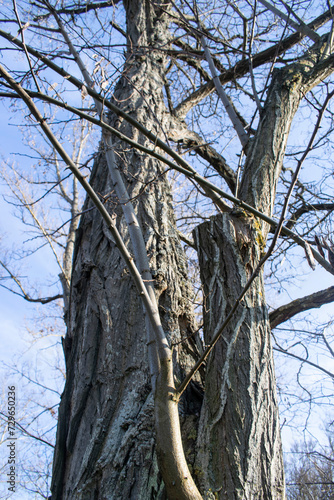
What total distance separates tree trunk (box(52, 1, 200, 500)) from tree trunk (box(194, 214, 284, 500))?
196 millimetres

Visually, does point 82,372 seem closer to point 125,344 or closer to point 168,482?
point 125,344

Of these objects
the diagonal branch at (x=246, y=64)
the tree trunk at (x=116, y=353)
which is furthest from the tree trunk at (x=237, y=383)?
the diagonal branch at (x=246, y=64)

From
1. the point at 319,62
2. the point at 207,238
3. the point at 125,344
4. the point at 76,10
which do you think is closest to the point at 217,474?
the point at 125,344

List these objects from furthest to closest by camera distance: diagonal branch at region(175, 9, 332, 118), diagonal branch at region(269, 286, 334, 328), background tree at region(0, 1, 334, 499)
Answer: diagonal branch at region(175, 9, 332, 118), diagonal branch at region(269, 286, 334, 328), background tree at region(0, 1, 334, 499)

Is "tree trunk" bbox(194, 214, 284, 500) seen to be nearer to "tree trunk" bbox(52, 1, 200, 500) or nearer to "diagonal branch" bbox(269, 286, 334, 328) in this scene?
"tree trunk" bbox(52, 1, 200, 500)

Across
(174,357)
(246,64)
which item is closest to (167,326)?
(174,357)

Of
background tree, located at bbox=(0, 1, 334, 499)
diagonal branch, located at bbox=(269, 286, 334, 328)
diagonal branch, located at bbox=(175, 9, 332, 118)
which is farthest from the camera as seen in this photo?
diagonal branch, located at bbox=(175, 9, 332, 118)

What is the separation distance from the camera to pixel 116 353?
191cm

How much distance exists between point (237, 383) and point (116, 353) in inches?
24.3

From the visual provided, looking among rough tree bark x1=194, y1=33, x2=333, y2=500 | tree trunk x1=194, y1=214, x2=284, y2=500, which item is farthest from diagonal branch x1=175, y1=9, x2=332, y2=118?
tree trunk x1=194, y1=214, x2=284, y2=500

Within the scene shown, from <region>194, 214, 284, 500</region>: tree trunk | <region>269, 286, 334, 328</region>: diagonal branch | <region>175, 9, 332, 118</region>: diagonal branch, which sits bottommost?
<region>194, 214, 284, 500</region>: tree trunk

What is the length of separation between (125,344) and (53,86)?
4.09ft

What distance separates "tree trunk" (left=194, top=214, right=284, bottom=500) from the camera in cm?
147

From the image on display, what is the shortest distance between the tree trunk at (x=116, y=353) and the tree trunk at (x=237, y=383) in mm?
196
